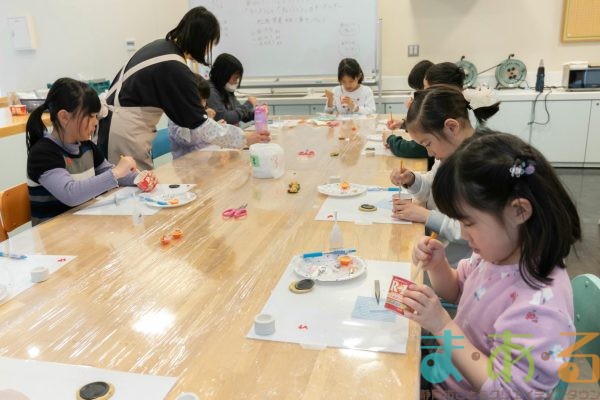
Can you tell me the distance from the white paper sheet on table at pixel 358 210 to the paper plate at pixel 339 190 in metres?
0.01

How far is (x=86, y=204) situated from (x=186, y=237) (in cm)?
56

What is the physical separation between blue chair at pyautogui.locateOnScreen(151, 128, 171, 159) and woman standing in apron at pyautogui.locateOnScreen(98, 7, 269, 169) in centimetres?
38

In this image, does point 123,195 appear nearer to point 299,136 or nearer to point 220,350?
point 220,350

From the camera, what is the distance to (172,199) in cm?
176

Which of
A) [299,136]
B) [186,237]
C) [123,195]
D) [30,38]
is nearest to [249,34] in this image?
[30,38]

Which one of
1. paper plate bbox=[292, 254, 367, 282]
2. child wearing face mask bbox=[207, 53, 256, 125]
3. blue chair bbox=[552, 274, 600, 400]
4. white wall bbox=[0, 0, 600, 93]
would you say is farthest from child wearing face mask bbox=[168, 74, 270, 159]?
white wall bbox=[0, 0, 600, 93]

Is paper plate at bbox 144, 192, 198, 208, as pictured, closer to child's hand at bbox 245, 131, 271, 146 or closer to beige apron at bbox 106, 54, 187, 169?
beige apron at bbox 106, 54, 187, 169

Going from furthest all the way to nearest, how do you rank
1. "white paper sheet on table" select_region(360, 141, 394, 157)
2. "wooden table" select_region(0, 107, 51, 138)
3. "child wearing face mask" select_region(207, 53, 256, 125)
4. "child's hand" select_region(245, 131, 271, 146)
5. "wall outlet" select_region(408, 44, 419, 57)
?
"wall outlet" select_region(408, 44, 419, 57)
"child wearing face mask" select_region(207, 53, 256, 125)
"wooden table" select_region(0, 107, 51, 138)
"child's hand" select_region(245, 131, 271, 146)
"white paper sheet on table" select_region(360, 141, 394, 157)

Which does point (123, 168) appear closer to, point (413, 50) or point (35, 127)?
point (35, 127)

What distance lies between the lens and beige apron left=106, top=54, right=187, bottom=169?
2.31 meters

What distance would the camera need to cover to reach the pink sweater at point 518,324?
2.63 ft

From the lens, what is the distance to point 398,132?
286 cm

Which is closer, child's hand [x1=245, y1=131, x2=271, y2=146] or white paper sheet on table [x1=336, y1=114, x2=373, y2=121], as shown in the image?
child's hand [x1=245, y1=131, x2=271, y2=146]

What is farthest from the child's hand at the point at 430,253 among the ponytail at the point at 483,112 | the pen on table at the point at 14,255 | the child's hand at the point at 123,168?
the child's hand at the point at 123,168
